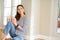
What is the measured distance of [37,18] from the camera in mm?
1234

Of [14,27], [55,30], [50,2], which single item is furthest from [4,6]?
[55,30]

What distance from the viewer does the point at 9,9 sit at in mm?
1304

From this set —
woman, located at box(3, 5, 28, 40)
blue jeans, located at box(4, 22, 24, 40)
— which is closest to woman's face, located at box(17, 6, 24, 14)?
woman, located at box(3, 5, 28, 40)

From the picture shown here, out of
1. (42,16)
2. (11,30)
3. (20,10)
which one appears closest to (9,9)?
(20,10)

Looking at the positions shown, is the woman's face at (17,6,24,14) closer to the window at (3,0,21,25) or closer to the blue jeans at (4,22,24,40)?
the window at (3,0,21,25)

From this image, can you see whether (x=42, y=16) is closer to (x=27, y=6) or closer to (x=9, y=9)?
(x=27, y=6)

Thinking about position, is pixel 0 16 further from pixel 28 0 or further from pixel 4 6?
pixel 28 0

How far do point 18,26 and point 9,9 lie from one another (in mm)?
204

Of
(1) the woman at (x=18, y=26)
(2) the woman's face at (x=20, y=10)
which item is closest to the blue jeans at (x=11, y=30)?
(1) the woman at (x=18, y=26)

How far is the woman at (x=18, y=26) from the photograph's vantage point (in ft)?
4.19

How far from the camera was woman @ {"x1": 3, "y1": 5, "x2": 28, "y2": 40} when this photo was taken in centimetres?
128

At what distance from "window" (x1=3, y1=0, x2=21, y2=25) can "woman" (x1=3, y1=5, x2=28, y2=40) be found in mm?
43

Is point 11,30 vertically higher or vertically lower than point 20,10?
lower

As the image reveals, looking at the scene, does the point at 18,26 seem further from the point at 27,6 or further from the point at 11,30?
the point at 27,6
